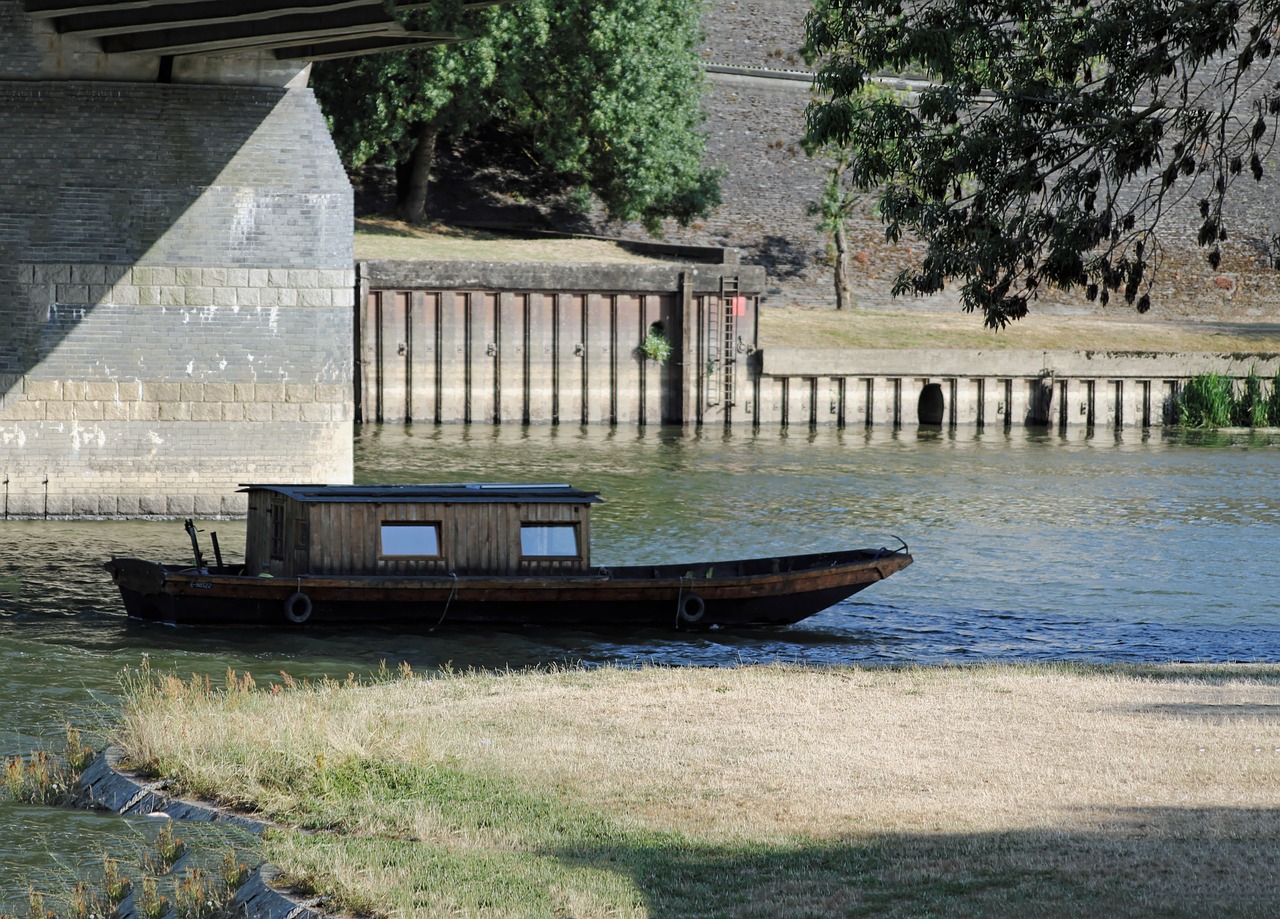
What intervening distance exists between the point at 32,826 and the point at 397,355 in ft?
131

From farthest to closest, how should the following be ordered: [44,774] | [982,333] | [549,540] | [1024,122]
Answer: [982,333]
[549,540]
[1024,122]
[44,774]

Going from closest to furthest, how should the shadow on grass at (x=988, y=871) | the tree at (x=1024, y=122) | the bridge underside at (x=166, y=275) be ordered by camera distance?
the shadow on grass at (x=988, y=871), the tree at (x=1024, y=122), the bridge underside at (x=166, y=275)

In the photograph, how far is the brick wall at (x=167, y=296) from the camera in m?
28.8

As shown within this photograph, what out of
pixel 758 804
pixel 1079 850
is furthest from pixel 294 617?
pixel 1079 850

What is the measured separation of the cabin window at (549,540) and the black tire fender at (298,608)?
A: 9.96ft

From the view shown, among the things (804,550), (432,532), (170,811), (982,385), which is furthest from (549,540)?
(982,385)

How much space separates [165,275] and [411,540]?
9814 mm

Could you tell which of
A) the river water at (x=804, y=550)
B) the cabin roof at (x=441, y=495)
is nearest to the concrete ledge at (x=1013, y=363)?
the river water at (x=804, y=550)

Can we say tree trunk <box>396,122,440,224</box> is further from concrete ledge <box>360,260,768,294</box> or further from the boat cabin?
the boat cabin

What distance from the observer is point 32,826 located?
38.2ft

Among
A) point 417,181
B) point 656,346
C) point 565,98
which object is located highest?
point 565,98

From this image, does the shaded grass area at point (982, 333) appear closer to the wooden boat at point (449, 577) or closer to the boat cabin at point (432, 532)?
the wooden boat at point (449, 577)

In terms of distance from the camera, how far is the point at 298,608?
70.6ft

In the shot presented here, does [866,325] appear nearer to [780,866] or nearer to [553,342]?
[553,342]
